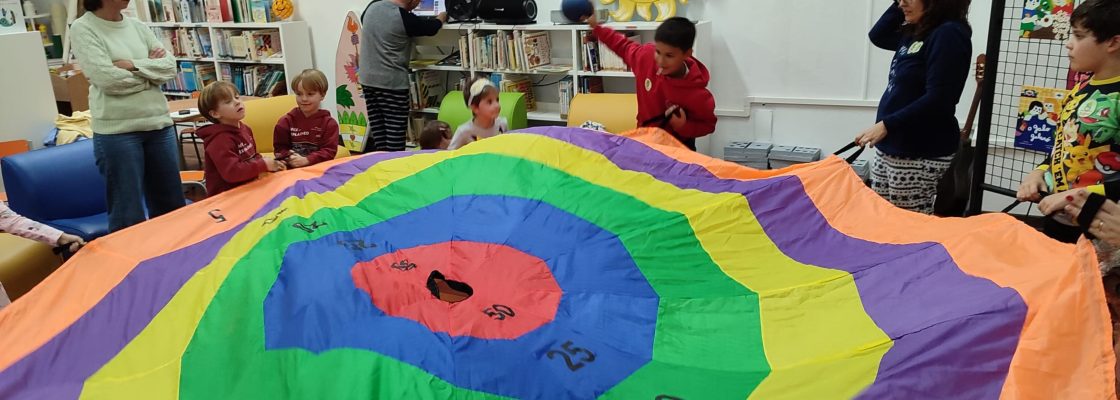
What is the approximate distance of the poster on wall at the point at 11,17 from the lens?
14.1 ft

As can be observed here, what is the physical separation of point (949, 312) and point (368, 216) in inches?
68.3

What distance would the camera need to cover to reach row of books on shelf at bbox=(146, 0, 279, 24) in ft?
20.9

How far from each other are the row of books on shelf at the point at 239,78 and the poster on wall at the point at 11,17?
1.87m

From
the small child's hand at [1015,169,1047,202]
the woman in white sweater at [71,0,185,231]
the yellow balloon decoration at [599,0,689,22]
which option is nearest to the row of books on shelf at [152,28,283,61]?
the yellow balloon decoration at [599,0,689,22]

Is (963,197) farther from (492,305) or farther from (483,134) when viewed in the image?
(492,305)

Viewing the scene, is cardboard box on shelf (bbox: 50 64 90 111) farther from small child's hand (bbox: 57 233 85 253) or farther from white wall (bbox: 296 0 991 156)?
white wall (bbox: 296 0 991 156)

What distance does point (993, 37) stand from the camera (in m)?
2.75

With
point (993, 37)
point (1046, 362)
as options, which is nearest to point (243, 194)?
point (1046, 362)

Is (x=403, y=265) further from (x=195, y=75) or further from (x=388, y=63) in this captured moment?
(x=195, y=75)

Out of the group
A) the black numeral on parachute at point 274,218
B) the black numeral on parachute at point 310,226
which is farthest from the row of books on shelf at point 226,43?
the black numeral on parachute at point 310,226

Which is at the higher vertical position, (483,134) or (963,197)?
(483,134)

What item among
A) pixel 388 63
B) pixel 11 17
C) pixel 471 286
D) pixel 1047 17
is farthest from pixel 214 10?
pixel 1047 17

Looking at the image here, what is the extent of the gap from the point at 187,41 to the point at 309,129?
4073 mm

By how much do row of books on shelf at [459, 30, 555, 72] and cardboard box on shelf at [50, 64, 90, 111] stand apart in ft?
9.15
